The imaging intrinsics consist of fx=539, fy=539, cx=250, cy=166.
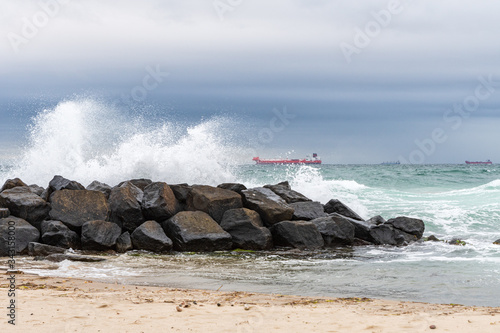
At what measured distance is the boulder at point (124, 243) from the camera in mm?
10125

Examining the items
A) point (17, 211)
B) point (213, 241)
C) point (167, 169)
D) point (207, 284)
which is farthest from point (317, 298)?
point (167, 169)

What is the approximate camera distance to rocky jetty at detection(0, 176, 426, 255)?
1007 cm

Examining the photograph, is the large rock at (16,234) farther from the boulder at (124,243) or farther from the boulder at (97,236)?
the boulder at (124,243)

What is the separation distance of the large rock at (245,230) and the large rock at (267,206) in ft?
1.49

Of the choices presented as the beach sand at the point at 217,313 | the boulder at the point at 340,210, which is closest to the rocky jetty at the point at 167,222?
the boulder at the point at 340,210

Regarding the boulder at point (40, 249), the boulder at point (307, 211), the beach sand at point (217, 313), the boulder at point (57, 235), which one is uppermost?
the boulder at point (307, 211)

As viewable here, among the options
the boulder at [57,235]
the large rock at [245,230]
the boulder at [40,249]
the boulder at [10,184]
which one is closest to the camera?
the boulder at [40,249]

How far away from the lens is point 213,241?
10414 mm

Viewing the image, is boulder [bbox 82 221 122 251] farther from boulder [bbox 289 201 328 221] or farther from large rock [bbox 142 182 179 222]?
boulder [bbox 289 201 328 221]

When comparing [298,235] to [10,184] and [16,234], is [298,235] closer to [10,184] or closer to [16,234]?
[16,234]

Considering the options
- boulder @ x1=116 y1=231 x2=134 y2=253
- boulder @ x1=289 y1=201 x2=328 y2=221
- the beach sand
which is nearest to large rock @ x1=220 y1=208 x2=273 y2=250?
boulder @ x1=289 y1=201 x2=328 y2=221

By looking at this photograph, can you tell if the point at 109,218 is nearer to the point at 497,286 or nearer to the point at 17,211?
the point at 17,211

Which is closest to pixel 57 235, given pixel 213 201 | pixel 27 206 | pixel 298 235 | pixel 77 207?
pixel 77 207

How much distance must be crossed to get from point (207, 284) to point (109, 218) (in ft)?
14.1
